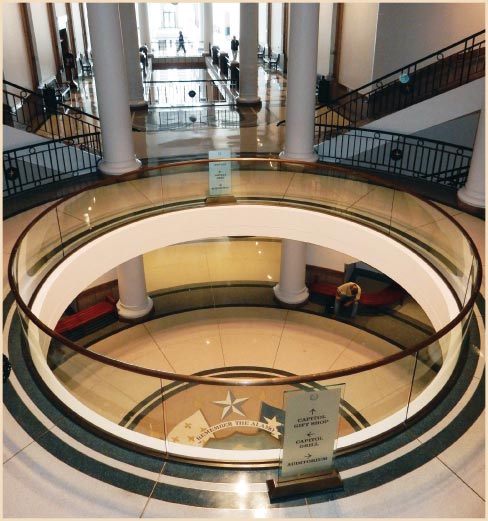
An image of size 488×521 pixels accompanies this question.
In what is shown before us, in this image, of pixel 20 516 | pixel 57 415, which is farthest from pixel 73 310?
pixel 20 516

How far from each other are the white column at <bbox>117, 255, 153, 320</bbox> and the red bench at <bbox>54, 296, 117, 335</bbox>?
38 centimetres

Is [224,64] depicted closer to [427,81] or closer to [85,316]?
[427,81]

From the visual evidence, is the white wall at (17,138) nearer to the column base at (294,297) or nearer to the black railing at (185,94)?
the column base at (294,297)

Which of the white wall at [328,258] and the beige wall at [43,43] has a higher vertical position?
the beige wall at [43,43]

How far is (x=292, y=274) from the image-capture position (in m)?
13.0

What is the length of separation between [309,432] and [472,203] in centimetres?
705

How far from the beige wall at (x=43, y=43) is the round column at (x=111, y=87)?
10469mm

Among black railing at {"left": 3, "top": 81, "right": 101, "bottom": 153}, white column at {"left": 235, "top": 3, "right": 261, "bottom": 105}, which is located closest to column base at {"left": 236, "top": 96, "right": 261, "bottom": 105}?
white column at {"left": 235, "top": 3, "right": 261, "bottom": 105}

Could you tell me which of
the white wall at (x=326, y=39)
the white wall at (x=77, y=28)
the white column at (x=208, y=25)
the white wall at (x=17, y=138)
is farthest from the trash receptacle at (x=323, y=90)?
the white column at (x=208, y=25)

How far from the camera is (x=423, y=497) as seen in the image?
448 centimetres

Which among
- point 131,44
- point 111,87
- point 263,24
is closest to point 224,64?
point 131,44

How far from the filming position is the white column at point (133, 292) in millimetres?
11754

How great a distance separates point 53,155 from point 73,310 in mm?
3995

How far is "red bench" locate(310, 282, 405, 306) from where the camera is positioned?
44.3 feet
